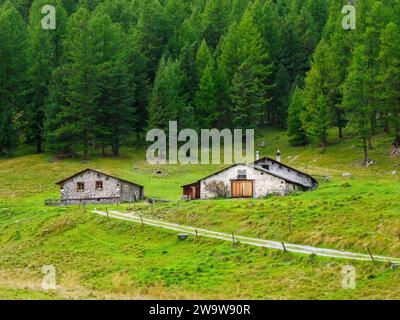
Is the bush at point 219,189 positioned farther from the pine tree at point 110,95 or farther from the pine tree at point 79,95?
the pine tree at point 79,95

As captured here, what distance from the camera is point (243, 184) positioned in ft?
204

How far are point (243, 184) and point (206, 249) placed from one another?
2004cm

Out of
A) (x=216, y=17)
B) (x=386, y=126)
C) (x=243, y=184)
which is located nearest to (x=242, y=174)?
(x=243, y=184)

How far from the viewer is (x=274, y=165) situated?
65812 millimetres

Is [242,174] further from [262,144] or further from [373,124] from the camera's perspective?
[262,144]

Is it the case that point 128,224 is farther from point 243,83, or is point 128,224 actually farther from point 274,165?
point 243,83

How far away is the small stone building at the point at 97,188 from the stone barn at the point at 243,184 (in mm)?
6828

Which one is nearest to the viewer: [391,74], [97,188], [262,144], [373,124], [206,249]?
[206,249]

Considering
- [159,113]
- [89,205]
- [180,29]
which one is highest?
[180,29]

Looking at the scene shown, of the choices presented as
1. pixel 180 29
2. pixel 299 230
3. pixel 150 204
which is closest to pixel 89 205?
pixel 150 204

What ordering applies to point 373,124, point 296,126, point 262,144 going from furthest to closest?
point 262,144, point 296,126, point 373,124

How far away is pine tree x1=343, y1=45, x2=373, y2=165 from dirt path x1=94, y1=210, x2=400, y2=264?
33.8m
